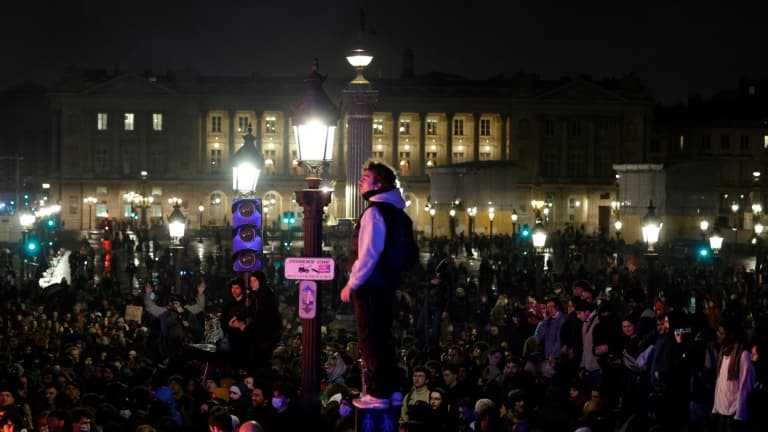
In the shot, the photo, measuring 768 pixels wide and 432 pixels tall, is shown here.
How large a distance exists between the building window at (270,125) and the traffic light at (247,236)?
10307cm

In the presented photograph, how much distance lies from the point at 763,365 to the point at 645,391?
1.30 metres

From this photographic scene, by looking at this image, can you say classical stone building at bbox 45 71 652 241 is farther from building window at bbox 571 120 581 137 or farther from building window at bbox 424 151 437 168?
building window at bbox 424 151 437 168

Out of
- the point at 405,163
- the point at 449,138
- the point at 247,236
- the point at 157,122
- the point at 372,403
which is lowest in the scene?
the point at 372,403

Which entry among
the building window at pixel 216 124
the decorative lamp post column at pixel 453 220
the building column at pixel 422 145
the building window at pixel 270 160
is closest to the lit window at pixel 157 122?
the building window at pixel 216 124

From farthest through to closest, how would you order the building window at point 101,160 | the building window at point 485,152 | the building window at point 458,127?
1. the building window at point 458,127
2. the building window at point 485,152
3. the building window at point 101,160

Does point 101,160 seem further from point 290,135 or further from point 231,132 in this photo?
point 290,135

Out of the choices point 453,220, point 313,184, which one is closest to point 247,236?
point 313,184

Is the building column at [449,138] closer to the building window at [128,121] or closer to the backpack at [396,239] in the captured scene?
the building window at [128,121]

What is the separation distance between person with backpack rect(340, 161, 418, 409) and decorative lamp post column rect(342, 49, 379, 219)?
17.2m

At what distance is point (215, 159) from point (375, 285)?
11098 centimetres

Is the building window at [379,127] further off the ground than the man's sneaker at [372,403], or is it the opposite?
the building window at [379,127]

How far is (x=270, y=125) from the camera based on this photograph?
119 metres

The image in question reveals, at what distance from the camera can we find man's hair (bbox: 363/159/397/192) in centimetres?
907

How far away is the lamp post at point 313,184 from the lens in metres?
10.1
